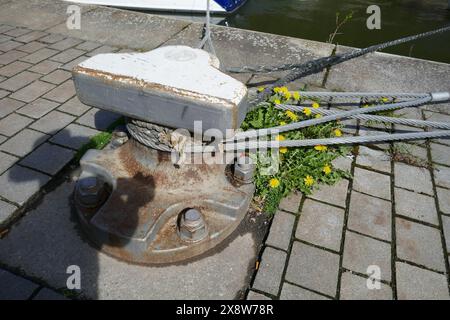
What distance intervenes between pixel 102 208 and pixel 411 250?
1948 millimetres

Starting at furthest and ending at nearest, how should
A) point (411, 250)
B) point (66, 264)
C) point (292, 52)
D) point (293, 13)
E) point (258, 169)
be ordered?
1. point (293, 13)
2. point (292, 52)
3. point (258, 169)
4. point (411, 250)
5. point (66, 264)

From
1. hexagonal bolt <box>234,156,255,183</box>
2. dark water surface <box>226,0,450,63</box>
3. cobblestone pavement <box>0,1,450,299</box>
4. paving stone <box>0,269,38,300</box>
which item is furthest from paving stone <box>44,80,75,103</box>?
dark water surface <box>226,0,450,63</box>

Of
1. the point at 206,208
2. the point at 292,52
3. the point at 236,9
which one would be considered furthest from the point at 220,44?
the point at 236,9

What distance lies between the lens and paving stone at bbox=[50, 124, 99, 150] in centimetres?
292

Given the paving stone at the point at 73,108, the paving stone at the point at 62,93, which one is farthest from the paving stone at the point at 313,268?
the paving stone at the point at 62,93

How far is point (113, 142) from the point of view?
2674 millimetres

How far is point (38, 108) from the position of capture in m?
3.30

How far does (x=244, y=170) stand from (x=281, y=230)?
1.52ft

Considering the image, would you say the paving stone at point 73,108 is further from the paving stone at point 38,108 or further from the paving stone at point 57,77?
the paving stone at point 57,77

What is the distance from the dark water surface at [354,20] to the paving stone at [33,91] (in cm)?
769

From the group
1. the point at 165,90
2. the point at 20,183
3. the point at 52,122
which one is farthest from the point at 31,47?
the point at 165,90

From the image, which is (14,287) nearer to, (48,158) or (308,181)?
(48,158)

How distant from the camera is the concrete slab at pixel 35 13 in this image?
498 centimetres
